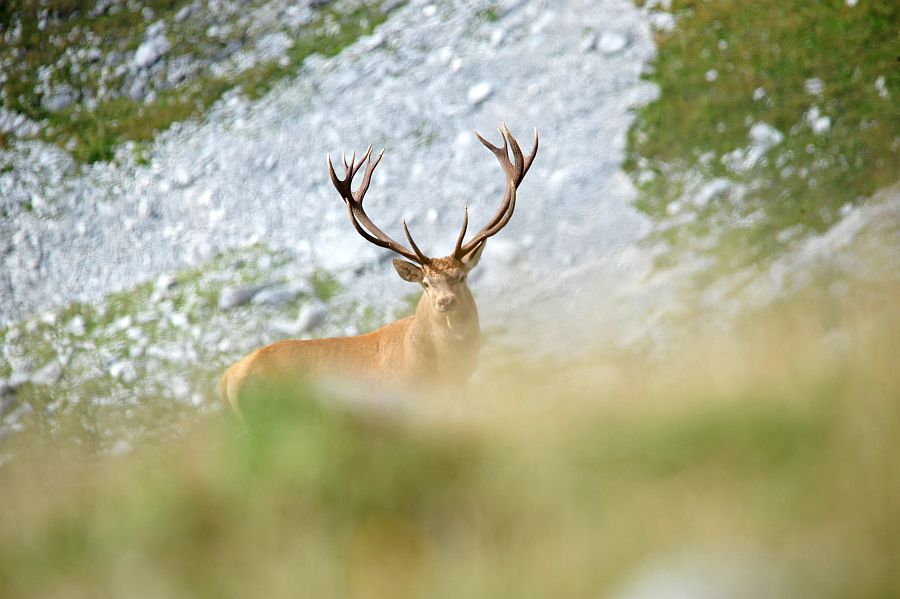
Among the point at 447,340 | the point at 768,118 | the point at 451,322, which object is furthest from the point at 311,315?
the point at 768,118

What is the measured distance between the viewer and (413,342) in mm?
9117

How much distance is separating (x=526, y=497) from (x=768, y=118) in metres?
12.3

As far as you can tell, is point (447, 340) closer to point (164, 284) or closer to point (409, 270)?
point (409, 270)

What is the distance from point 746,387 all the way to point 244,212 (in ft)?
43.5

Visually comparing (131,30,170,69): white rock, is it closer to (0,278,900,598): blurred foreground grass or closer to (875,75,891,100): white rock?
(875,75,891,100): white rock

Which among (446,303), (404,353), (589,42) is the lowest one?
(589,42)

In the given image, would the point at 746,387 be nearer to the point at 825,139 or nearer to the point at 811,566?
the point at 811,566

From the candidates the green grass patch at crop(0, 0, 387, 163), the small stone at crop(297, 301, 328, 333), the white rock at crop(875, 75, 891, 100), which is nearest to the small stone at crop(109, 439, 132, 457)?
the small stone at crop(297, 301, 328, 333)

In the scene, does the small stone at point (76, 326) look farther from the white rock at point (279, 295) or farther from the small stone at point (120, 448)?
the small stone at point (120, 448)

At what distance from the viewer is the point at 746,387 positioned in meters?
4.78

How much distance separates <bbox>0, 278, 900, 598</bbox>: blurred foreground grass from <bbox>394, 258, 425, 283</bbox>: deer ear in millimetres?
3101

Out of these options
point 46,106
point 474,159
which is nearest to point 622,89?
point 474,159

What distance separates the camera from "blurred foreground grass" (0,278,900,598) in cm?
373

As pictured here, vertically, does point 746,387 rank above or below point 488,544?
below
